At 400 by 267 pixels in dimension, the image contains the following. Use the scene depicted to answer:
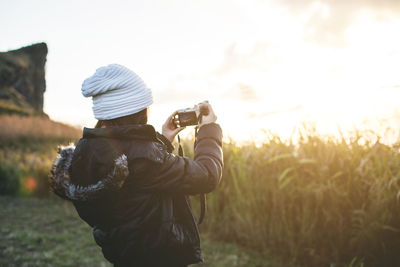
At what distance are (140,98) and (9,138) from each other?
43.4 ft

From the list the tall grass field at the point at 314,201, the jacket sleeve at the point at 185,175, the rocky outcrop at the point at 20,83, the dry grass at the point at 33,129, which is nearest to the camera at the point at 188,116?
the jacket sleeve at the point at 185,175

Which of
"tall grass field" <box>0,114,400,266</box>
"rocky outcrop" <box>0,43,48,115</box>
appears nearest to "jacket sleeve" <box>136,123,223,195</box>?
"tall grass field" <box>0,114,400,266</box>

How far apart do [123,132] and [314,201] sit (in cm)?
267

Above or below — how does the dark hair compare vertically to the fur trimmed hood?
above

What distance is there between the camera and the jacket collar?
142 cm

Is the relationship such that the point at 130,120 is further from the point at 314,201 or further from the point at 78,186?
the point at 314,201

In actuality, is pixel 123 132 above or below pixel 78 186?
above

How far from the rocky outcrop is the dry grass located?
0.89 m

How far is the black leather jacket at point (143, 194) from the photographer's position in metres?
1.42

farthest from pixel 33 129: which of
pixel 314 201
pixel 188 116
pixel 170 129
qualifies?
pixel 188 116

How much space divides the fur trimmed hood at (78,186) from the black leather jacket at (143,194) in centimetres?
2

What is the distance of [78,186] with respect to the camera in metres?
1.43

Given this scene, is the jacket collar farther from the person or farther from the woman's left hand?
the woman's left hand

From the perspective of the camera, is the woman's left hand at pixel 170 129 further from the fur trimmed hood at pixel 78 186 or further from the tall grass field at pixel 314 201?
the tall grass field at pixel 314 201
